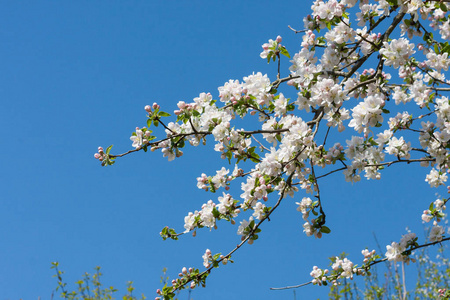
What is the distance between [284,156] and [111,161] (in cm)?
112

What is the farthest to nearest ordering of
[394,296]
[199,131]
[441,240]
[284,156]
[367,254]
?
[394,296]
[367,254]
[441,240]
[199,131]
[284,156]

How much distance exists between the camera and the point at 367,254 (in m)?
3.48

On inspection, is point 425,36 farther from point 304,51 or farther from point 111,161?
point 111,161

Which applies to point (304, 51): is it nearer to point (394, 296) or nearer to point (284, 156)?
point (284, 156)

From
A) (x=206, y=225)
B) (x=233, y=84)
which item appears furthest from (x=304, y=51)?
(x=206, y=225)

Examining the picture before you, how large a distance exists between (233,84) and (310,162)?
2.42ft

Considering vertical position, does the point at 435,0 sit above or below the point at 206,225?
above

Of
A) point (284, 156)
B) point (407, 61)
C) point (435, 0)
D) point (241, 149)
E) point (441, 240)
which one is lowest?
point (441, 240)

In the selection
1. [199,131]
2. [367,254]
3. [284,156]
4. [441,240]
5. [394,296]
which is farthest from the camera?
[394,296]

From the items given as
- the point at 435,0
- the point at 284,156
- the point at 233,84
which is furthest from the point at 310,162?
the point at 435,0

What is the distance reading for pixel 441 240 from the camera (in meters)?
3.21

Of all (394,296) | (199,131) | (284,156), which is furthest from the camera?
(394,296)

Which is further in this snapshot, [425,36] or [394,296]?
[394,296]

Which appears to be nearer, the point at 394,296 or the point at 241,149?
the point at 241,149
